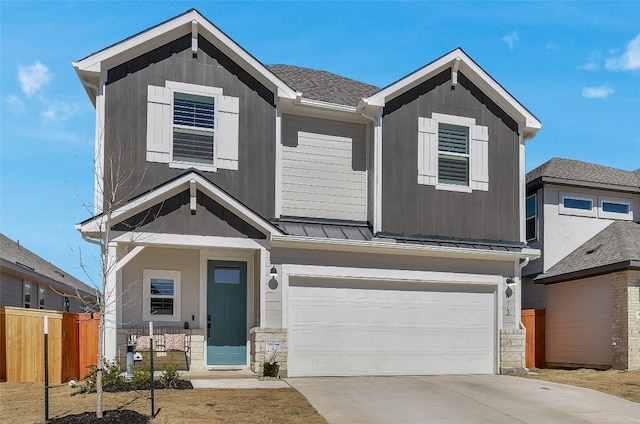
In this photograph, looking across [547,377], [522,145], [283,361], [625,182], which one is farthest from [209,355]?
[625,182]

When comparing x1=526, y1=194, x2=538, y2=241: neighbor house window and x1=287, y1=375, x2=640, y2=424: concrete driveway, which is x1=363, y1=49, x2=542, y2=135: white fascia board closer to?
x1=526, y1=194, x2=538, y2=241: neighbor house window

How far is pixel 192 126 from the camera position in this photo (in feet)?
48.0

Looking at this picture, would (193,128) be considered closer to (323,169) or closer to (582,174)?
(323,169)

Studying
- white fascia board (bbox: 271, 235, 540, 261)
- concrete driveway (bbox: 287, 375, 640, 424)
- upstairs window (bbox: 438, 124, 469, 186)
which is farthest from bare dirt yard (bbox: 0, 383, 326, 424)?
upstairs window (bbox: 438, 124, 469, 186)

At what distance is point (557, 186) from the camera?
20062 millimetres

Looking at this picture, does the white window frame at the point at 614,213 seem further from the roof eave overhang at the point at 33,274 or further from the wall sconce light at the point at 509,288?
the roof eave overhang at the point at 33,274

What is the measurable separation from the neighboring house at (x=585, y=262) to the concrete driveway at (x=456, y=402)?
4467mm

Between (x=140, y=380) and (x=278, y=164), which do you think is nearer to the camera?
(x=140, y=380)

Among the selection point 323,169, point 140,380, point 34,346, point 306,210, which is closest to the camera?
point 140,380

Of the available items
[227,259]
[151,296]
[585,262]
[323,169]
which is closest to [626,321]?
[585,262]

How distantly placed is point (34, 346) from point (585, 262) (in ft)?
48.4

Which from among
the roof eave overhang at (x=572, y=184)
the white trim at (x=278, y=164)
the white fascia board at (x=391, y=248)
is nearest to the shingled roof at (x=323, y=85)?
the white trim at (x=278, y=164)

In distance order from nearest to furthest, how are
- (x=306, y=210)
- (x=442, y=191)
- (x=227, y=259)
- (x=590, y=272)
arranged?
(x=227, y=259)
(x=306, y=210)
(x=442, y=191)
(x=590, y=272)

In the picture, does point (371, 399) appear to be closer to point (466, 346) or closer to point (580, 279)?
point (466, 346)
